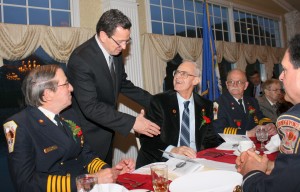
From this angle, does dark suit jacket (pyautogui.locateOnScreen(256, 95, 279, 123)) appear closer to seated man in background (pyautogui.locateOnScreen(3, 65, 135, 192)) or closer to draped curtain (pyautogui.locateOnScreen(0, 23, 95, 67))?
seated man in background (pyautogui.locateOnScreen(3, 65, 135, 192))

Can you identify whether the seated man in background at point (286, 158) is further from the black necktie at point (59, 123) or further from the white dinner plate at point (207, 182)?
the black necktie at point (59, 123)

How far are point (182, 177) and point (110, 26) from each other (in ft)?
4.87

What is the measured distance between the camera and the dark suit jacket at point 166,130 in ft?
8.00

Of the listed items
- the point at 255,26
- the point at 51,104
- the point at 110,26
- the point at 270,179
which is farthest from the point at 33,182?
the point at 255,26

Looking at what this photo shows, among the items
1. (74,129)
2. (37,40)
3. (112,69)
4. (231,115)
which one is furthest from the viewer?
(37,40)

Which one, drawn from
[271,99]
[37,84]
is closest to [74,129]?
[37,84]

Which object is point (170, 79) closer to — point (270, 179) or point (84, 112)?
point (84, 112)

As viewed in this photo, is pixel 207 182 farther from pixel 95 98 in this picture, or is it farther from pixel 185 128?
pixel 95 98

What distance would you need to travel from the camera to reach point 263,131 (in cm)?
223

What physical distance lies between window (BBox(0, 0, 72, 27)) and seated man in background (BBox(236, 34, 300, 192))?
163 inches

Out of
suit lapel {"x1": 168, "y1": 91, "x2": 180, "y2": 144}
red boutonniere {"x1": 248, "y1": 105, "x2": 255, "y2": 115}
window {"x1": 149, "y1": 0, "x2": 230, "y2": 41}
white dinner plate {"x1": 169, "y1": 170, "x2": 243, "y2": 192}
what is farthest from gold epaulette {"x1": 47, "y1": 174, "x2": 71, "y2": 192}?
window {"x1": 149, "y1": 0, "x2": 230, "y2": 41}

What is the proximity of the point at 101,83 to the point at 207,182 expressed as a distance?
4.61 feet

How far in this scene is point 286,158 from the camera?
3.54 feet

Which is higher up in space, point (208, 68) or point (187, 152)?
point (208, 68)
